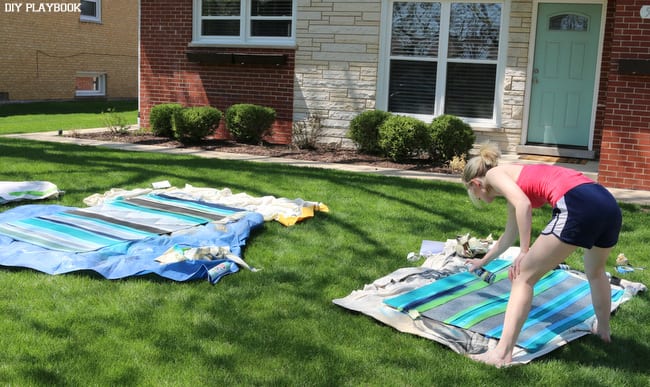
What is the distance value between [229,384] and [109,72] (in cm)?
2146

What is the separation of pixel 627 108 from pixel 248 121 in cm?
564

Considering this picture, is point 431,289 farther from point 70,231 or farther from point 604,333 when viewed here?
point 70,231

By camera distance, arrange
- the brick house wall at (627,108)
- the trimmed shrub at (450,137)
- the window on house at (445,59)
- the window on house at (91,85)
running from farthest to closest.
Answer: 1. the window on house at (91,85)
2. the window on house at (445,59)
3. the trimmed shrub at (450,137)
4. the brick house wall at (627,108)

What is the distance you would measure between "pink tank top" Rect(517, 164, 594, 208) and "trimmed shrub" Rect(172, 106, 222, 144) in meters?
8.29

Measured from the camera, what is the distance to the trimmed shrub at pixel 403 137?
9.85 m

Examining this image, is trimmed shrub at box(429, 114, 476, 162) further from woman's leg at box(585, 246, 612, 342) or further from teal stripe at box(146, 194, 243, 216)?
woman's leg at box(585, 246, 612, 342)

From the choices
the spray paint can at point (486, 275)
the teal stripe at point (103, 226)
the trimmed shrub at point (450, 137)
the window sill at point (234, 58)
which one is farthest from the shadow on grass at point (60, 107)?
the spray paint can at point (486, 275)

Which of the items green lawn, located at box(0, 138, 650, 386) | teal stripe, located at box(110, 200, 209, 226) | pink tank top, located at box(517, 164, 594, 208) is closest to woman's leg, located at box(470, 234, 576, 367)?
green lawn, located at box(0, 138, 650, 386)

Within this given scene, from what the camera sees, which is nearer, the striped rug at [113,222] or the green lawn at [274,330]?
the green lawn at [274,330]

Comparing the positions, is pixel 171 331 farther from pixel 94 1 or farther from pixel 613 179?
pixel 94 1

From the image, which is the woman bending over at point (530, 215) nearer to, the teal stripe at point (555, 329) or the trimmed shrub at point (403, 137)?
the teal stripe at point (555, 329)

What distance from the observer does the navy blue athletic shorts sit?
336 cm

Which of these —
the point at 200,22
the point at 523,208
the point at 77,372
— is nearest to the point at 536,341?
the point at 523,208

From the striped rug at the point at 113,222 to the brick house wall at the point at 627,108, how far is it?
478 cm
